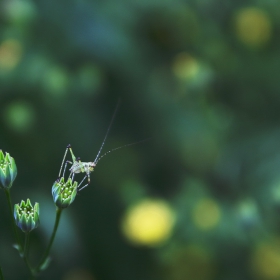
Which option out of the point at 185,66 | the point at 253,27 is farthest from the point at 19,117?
the point at 253,27

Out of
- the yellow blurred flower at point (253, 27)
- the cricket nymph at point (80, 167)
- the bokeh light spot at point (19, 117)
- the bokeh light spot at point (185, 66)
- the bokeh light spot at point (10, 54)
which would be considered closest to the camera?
the cricket nymph at point (80, 167)

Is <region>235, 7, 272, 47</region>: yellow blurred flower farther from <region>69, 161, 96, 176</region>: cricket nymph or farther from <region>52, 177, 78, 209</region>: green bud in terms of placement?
<region>52, 177, 78, 209</region>: green bud

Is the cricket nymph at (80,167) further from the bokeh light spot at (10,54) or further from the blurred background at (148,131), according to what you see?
the bokeh light spot at (10,54)

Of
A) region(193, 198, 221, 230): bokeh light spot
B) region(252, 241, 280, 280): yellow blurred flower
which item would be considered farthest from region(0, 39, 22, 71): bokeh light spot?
region(252, 241, 280, 280): yellow blurred flower

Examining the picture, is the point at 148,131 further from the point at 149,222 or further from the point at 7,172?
the point at 7,172

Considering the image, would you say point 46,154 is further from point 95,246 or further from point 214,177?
point 214,177

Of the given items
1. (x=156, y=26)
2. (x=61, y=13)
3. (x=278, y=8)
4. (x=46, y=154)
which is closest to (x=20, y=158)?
(x=46, y=154)

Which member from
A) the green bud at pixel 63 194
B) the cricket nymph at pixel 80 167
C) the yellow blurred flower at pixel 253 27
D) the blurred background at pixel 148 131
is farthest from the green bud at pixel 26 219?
the yellow blurred flower at pixel 253 27
